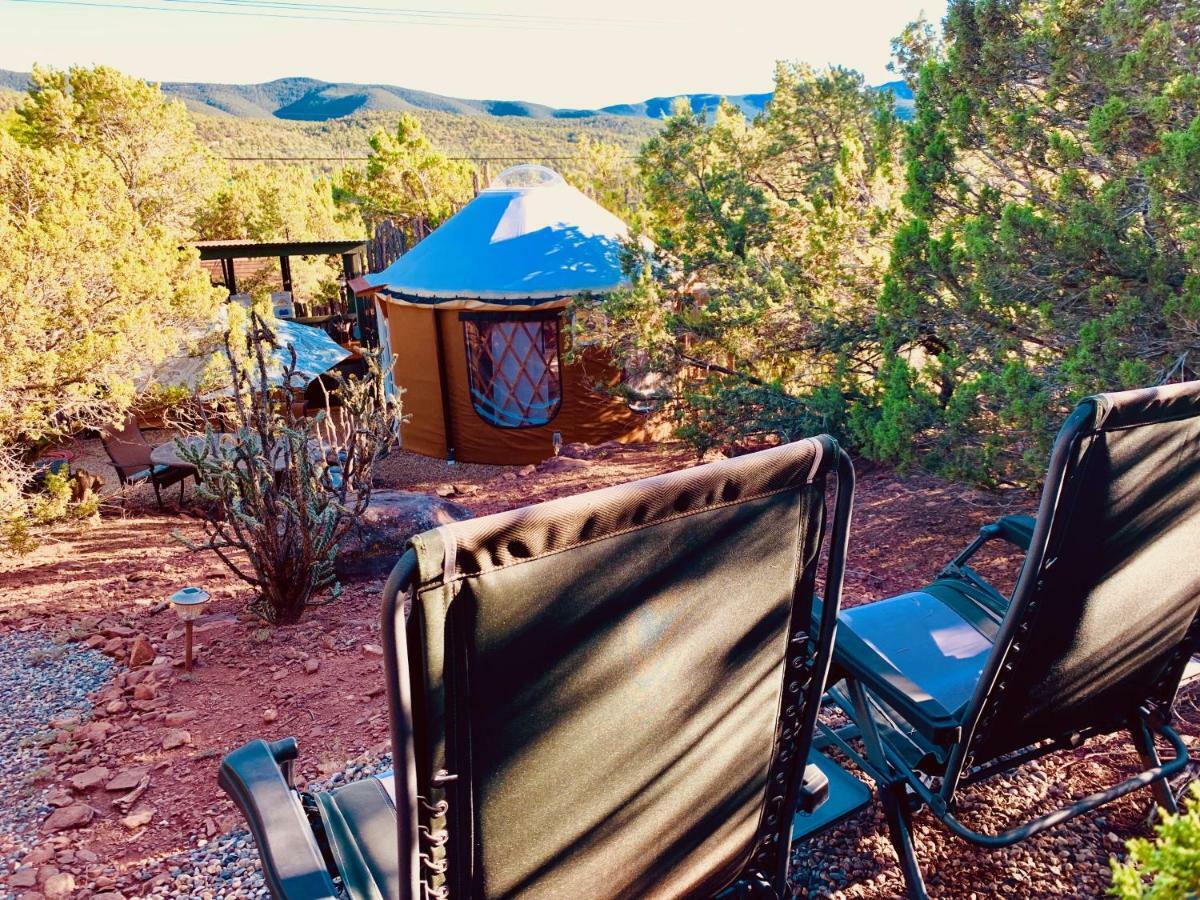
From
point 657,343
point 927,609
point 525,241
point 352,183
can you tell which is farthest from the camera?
point 352,183

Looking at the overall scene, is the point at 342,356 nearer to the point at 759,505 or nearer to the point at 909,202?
the point at 909,202

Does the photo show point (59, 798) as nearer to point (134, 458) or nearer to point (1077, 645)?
point (1077, 645)

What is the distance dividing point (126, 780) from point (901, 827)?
217 centimetres

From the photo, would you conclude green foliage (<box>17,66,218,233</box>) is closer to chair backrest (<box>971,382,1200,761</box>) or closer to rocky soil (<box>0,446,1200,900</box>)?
rocky soil (<box>0,446,1200,900</box>)

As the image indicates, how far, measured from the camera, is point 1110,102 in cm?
288

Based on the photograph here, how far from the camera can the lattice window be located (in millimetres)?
8562

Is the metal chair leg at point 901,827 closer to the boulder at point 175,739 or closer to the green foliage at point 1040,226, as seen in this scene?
the green foliage at point 1040,226

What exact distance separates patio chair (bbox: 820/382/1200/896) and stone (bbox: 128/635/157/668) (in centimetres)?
270

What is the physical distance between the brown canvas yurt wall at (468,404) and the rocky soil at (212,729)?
13.3 feet

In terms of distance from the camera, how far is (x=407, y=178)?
20.7 meters

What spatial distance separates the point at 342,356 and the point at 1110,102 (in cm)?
1044

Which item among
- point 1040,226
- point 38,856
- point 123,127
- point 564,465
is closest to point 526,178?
point 564,465

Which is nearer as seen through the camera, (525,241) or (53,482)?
(53,482)

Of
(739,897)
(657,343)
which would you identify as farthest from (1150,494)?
(657,343)
